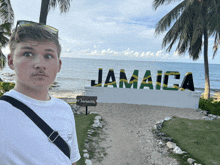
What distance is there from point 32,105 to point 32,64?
30cm

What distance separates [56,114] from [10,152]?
0.39 metres

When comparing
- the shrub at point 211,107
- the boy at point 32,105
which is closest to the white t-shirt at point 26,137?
the boy at point 32,105

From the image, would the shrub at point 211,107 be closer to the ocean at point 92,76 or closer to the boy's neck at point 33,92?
the boy's neck at point 33,92

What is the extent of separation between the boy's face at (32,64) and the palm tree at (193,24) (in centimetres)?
1205

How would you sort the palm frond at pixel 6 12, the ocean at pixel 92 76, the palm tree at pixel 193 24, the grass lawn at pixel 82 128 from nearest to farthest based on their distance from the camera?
1. the grass lawn at pixel 82 128
2. the palm frond at pixel 6 12
3. the palm tree at pixel 193 24
4. the ocean at pixel 92 76

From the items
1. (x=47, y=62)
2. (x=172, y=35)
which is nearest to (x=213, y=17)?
(x=172, y=35)

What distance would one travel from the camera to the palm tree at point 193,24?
34.7 ft

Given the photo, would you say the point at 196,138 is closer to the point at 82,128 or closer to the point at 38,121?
the point at 82,128

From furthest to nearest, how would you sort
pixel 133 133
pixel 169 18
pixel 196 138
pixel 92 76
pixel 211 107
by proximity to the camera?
pixel 92 76 < pixel 169 18 < pixel 211 107 < pixel 133 133 < pixel 196 138

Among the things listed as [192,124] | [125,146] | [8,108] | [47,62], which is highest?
[47,62]

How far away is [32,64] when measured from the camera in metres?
1.14

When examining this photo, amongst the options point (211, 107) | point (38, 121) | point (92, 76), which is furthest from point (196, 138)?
point (92, 76)

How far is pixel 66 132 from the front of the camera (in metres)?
1.29

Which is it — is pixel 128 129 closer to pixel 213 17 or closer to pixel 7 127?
pixel 7 127
